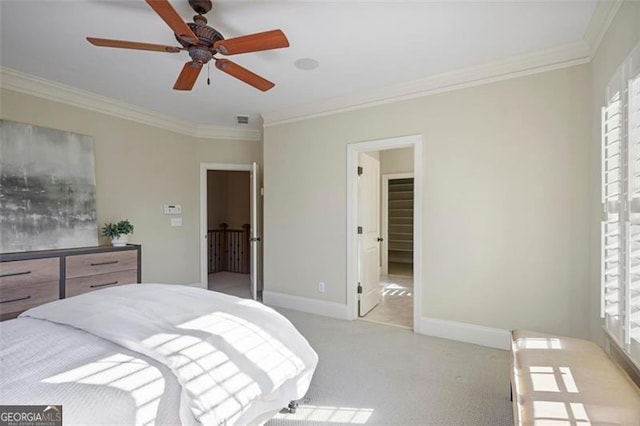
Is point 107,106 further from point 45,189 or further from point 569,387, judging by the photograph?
point 569,387

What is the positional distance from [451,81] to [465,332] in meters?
2.51

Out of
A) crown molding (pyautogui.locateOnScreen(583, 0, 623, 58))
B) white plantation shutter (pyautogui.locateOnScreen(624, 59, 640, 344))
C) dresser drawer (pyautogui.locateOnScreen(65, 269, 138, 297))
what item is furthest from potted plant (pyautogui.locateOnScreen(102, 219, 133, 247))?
crown molding (pyautogui.locateOnScreen(583, 0, 623, 58))

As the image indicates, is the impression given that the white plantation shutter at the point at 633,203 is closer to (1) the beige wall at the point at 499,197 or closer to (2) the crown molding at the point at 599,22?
(2) the crown molding at the point at 599,22

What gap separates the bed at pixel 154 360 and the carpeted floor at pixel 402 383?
1.62 ft

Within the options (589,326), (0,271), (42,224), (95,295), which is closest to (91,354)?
(95,295)

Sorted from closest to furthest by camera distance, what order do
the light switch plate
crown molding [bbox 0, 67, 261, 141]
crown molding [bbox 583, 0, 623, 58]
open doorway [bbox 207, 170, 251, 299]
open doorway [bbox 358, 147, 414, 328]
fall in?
1. crown molding [bbox 583, 0, 623, 58]
2. crown molding [bbox 0, 67, 261, 141]
3. open doorway [bbox 358, 147, 414, 328]
4. the light switch plate
5. open doorway [bbox 207, 170, 251, 299]

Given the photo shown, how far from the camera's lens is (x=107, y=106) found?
3.82m

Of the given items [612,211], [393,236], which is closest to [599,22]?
[612,211]

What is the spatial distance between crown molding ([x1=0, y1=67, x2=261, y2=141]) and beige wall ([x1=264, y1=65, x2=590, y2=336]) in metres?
2.22

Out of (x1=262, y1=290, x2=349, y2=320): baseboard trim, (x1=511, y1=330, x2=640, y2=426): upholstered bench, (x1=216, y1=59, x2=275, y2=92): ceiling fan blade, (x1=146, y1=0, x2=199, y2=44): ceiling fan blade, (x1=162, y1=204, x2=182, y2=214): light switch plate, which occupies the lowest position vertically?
(x1=262, y1=290, x2=349, y2=320): baseboard trim

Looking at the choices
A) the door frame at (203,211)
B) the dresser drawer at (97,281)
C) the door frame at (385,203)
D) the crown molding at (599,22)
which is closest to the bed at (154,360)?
the dresser drawer at (97,281)

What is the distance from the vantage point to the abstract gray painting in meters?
2.98

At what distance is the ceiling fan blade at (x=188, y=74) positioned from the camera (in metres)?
2.13

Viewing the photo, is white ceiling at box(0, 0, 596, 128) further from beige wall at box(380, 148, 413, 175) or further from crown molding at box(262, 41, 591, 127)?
beige wall at box(380, 148, 413, 175)
